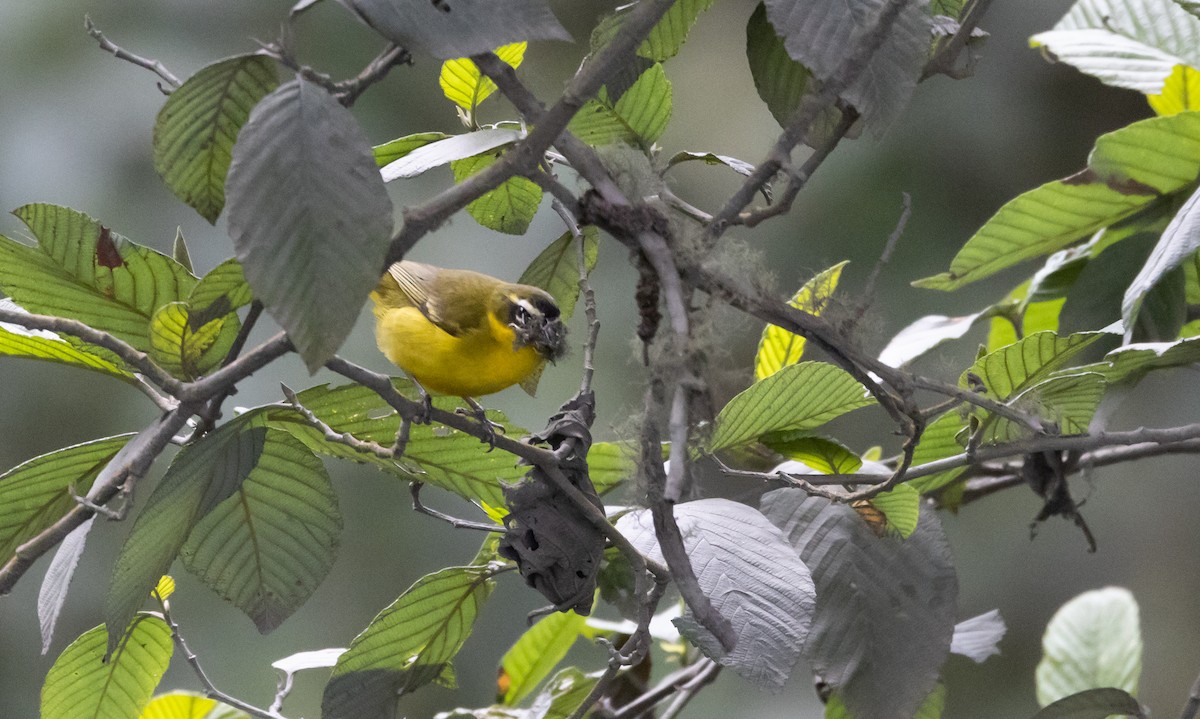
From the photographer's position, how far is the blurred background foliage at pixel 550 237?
2629 mm

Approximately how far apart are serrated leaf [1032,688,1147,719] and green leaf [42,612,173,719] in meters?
0.78

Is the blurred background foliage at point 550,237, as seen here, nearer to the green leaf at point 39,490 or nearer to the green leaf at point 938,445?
the green leaf at point 938,445

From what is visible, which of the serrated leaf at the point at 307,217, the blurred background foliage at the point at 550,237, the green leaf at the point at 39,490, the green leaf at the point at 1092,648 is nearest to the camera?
the serrated leaf at the point at 307,217

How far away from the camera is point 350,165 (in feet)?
2.00

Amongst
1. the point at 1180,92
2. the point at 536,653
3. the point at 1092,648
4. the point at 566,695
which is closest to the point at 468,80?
the point at 566,695

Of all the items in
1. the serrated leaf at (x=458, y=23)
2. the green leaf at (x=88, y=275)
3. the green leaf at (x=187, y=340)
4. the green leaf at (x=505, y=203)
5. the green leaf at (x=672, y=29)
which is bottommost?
the green leaf at (x=187, y=340)

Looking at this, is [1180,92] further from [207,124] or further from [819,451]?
[207,124]

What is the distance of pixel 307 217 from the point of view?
0.60 meters

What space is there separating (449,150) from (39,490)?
1.30 feet

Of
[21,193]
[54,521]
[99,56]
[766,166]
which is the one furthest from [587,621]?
[99,56]

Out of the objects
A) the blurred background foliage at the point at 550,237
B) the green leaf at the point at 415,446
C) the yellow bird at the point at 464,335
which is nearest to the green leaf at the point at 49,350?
the green leaf at the point at 415,446

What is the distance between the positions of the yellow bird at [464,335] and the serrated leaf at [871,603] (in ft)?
1.22

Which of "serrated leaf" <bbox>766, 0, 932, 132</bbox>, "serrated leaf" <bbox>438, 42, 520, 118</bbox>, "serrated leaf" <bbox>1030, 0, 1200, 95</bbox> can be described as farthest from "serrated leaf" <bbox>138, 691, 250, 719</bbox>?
"serrated leaf" <bbox>1030, 0, 1200, 95</bbox>

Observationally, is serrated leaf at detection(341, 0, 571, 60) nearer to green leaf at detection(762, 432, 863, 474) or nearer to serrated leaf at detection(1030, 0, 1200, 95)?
green leaf at detection(762, 432, 863, 474)
